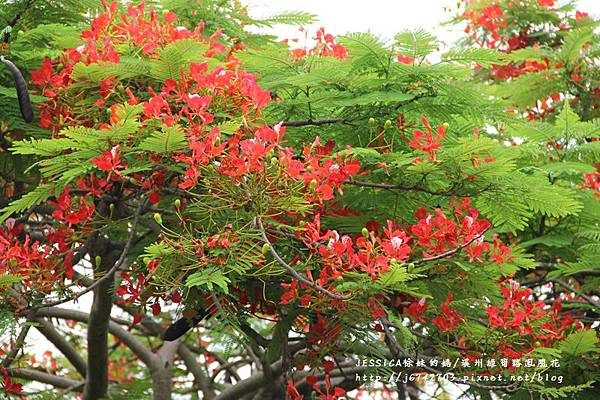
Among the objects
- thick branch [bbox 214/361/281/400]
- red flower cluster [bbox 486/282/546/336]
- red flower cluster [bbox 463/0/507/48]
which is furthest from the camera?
red flower cluster [bbox 463/0/507/48]

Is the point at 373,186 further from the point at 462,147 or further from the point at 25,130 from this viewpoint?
the point at 25,130

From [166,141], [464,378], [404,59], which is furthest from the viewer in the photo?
[404,59]

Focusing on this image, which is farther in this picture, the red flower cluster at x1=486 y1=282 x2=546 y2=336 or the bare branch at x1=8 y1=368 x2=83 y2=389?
the bare branch at x1=8 y1=368 x2=83 y2=389

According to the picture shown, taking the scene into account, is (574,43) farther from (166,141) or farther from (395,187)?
(166,141)

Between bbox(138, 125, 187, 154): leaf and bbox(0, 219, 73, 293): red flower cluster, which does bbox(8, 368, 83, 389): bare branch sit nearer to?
bbox(0, 219, 73, 293): red flower cluster

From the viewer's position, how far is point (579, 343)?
5.30m

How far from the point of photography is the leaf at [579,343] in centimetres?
524

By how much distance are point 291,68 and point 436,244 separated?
1.13 m

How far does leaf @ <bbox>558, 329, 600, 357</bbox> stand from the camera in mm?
5242

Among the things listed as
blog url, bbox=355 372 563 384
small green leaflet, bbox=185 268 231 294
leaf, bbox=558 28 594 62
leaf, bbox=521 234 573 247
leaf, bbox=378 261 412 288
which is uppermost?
leaf, bbox=558 28 594 62

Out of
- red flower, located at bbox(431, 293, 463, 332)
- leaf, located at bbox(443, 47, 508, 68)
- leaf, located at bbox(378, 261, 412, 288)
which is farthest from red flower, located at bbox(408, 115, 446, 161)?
red flower, located at bbox(431, 293, 463, 332)

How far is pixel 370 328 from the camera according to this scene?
4418 mm

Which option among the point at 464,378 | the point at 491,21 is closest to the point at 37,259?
the point at 464,378

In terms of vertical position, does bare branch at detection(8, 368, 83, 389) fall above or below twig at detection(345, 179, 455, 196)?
above
